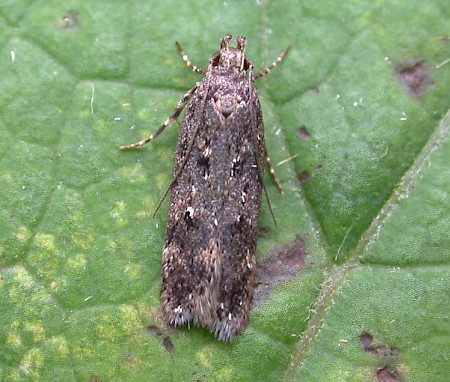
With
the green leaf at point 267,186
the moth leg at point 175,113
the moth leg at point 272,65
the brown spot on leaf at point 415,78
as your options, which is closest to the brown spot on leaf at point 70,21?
the green leaf at point 267,186

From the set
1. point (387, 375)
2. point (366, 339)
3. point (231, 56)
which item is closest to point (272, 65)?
point (231, 56)

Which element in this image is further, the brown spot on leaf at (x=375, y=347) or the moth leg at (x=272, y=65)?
the moth leg at (x=272, y=65)

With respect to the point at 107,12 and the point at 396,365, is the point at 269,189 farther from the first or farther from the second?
the point at 107,12

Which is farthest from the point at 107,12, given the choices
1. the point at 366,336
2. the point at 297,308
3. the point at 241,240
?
the point at 366,336

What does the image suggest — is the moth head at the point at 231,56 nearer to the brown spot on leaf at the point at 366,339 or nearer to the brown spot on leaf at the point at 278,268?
the brown spot on leaf at the point at 278,268

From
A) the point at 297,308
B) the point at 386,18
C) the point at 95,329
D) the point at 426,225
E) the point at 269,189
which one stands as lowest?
the point at 95,329

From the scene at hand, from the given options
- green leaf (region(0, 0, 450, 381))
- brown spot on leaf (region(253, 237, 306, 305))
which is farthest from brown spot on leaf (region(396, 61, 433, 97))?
brown spot on leaf (region(253, 237, 306, 305))
